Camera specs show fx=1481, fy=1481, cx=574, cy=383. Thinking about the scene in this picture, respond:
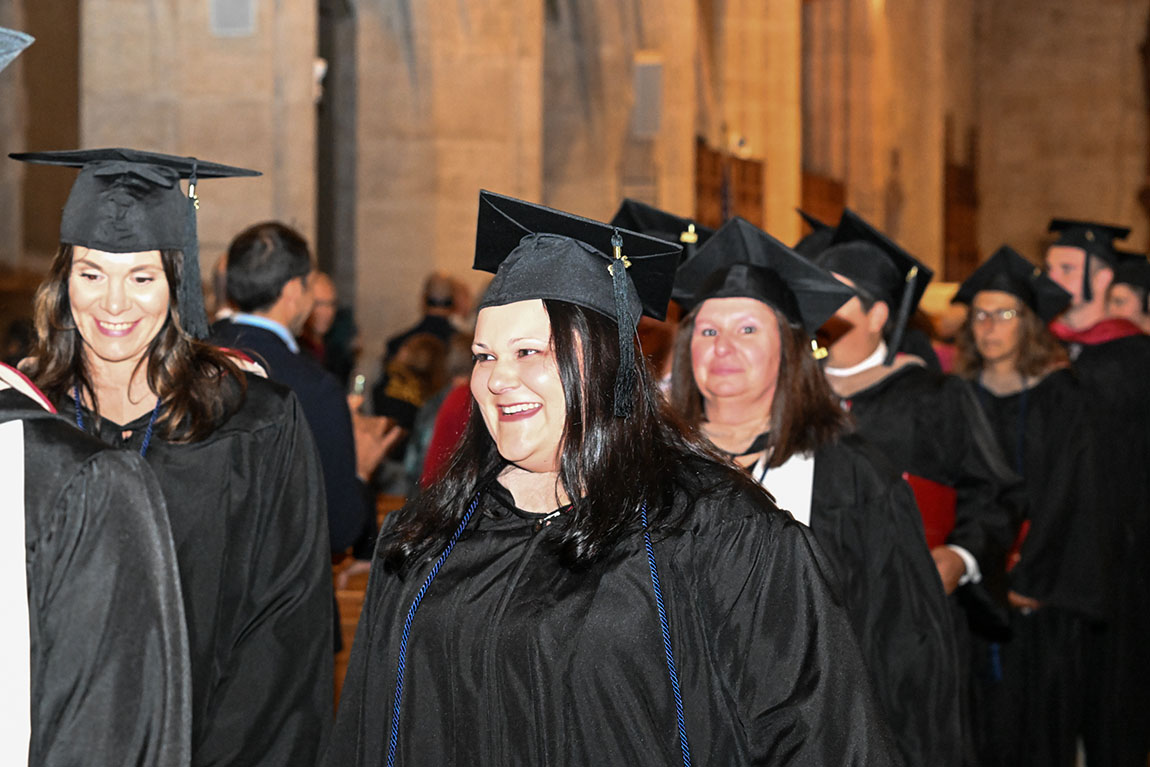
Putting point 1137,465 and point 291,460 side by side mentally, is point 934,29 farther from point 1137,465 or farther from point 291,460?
point 291,460

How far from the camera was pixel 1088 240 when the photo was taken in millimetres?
6977

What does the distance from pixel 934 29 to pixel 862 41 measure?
3.50 meters

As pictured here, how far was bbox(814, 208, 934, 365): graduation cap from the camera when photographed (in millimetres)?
4867

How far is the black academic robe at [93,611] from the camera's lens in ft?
6.08

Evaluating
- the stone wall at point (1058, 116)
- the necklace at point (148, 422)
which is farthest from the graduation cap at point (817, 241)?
the stone wall at point (1058, 116)

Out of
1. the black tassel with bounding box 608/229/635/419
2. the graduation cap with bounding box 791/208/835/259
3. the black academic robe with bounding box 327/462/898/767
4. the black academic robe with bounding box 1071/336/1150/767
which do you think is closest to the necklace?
the black academic robe with bounding box 327/462/898/767

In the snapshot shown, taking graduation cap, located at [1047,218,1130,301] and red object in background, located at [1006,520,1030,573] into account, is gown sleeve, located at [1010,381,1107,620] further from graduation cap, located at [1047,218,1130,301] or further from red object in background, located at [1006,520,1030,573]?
graduation cap, located at [1047,218,1130,301]

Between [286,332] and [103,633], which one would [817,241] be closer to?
[286,332]

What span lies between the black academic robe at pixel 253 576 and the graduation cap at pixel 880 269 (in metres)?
2.12

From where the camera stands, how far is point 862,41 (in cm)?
2258

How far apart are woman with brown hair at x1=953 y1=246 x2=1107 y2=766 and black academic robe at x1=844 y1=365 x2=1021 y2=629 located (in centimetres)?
90

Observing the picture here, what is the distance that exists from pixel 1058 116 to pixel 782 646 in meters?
28.3

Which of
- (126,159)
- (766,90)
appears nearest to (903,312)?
(126,159)

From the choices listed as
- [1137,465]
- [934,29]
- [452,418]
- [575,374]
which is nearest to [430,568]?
[575,374]
